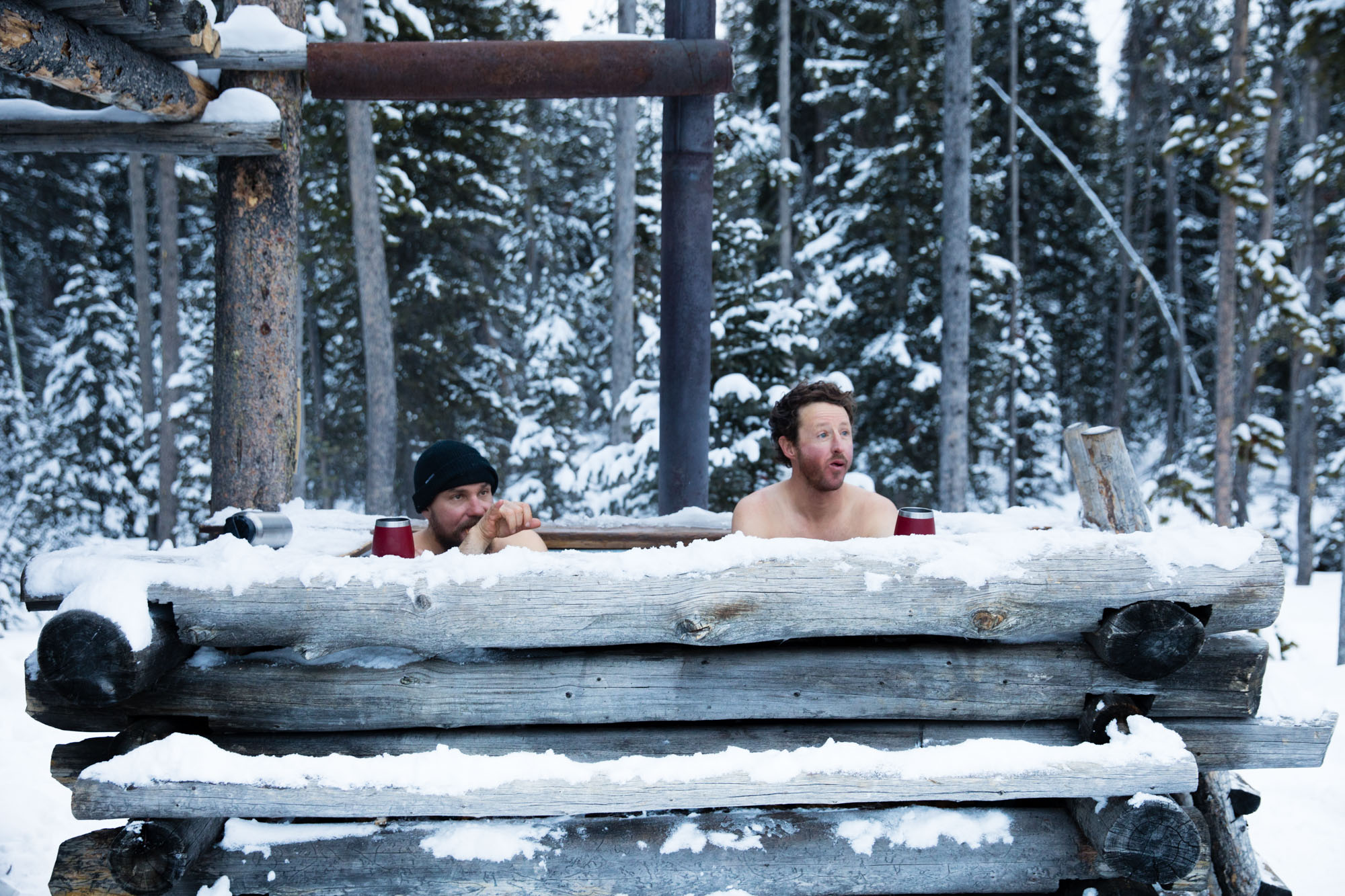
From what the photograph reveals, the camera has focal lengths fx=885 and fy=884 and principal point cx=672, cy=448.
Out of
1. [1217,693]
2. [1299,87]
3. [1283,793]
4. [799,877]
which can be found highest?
[1299,87]

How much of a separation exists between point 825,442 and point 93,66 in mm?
3207

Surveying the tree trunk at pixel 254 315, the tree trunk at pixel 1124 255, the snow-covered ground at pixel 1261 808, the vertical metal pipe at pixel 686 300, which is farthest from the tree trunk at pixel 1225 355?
the tree trunk at pixel 254 315

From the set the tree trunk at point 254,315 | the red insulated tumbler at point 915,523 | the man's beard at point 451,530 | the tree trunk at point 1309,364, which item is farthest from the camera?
the tree trunk at point 1309,364

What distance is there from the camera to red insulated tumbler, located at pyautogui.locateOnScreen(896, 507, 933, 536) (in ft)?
10.8

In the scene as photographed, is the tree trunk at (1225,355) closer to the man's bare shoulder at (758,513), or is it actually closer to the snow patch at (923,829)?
the man's bare shoulder at (758,513)

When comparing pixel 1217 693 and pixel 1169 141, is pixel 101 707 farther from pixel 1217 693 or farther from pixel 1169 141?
pixel 1169 141

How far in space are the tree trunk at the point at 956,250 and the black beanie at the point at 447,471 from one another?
9385 millimetres

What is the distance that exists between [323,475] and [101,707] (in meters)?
14.8

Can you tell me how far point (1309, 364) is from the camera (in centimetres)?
1497

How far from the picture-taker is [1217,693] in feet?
9.44

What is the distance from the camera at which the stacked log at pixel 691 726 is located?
8.52ft

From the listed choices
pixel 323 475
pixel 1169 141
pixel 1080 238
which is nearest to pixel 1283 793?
pixel 1169 141

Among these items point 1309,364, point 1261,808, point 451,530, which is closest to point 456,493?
point 451,530

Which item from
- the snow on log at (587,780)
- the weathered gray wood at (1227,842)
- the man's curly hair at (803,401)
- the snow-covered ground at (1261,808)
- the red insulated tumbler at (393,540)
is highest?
the man's curly hair at (803,401)
